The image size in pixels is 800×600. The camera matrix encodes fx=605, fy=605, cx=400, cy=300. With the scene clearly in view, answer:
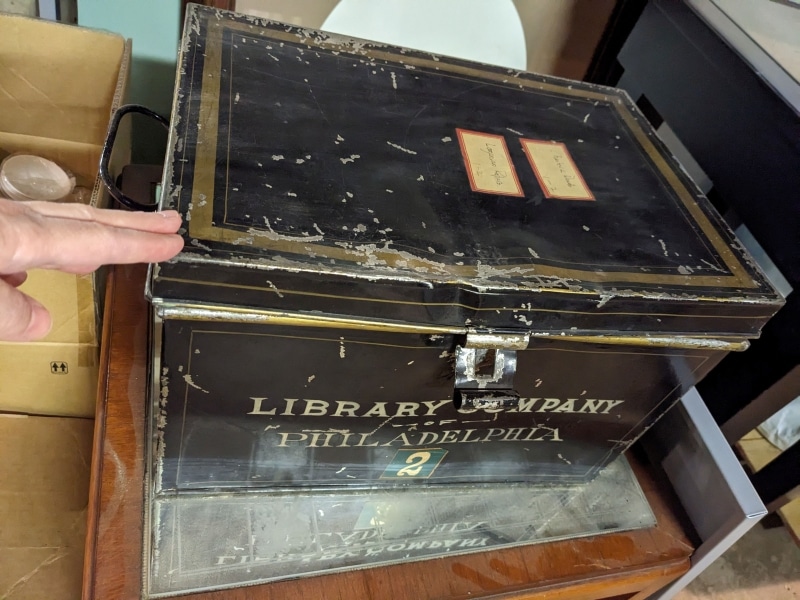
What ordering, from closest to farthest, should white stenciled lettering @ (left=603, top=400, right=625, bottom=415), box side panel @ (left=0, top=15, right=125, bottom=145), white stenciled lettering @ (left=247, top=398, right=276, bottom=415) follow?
1. white stenciled lettering @ (left=247, top=398, right=276, bottom=415)
2. white stenciled lettering @ (left=603, top=400, right=625, bottom=415)
3. box side panel @ (left=0, top=15, right=125, bottom=145)

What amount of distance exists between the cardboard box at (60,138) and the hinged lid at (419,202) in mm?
227

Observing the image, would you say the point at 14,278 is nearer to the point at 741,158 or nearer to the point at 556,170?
the point at 556,170

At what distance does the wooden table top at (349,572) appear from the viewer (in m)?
0.61

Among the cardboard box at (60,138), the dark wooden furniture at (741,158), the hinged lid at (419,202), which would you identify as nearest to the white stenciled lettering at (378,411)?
the hinged lid at (419,202)

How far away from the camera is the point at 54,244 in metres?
0.36

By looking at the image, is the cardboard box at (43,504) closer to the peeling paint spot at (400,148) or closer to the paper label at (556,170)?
the peeling paint spot at (400,148)

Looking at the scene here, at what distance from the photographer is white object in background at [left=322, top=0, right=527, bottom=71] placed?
2.96 feet

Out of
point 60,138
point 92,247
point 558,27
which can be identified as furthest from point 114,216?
point 558,27

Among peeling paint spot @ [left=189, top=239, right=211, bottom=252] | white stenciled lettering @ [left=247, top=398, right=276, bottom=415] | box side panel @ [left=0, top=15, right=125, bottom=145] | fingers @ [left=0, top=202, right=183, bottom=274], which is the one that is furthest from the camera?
box side panel @ [left=0, top=15, right=125, bottom=145]

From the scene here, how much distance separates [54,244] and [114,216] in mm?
52

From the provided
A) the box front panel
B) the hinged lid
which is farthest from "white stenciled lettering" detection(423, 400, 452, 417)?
the hinged lid

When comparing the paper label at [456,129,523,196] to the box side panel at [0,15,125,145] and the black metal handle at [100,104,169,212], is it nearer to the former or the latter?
the black metal handle at [100,104,169,212]

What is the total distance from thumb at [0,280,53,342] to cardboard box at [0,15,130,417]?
0.32 metres

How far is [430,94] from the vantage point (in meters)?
0.72
